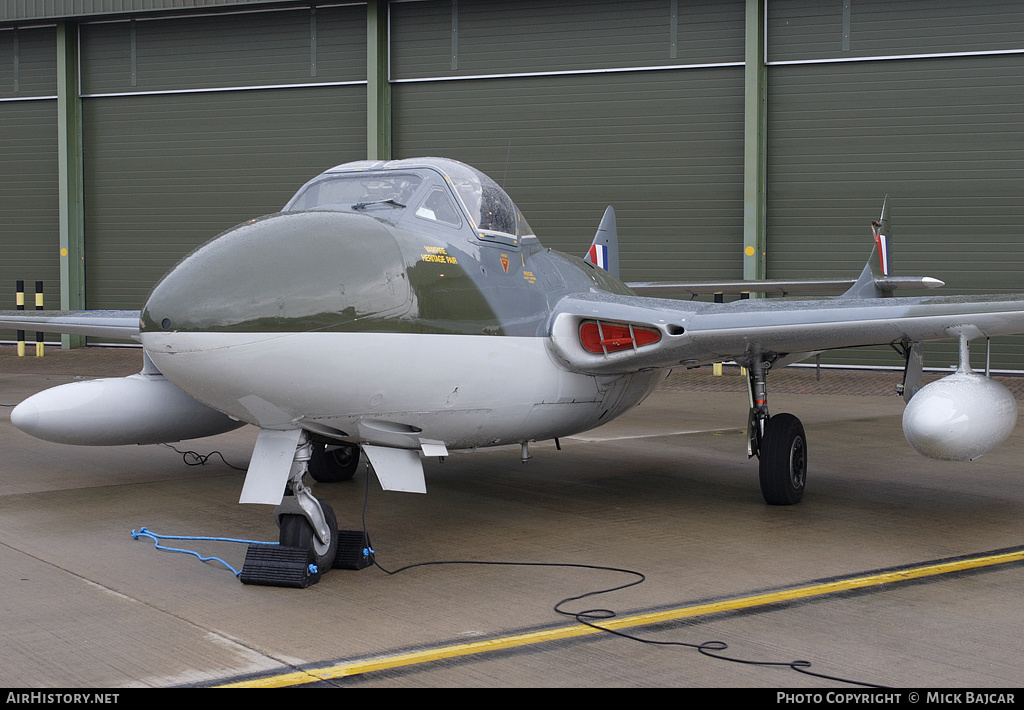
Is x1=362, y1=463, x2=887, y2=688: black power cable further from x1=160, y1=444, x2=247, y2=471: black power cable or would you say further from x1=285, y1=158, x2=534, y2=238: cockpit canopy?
x1=160, y1=444, x2=247, y2=471: black power cable

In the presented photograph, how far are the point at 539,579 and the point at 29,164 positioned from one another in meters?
22.3

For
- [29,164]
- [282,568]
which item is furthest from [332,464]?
[29,164]

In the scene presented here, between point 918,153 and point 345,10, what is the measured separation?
11722 mm

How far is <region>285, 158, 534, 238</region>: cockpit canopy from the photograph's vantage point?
669 cm

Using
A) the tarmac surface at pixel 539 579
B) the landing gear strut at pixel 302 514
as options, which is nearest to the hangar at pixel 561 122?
the tarmac surface at pixel 539 579

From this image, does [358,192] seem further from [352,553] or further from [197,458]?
[197,458]

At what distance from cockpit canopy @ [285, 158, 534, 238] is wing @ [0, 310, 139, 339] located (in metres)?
2.89

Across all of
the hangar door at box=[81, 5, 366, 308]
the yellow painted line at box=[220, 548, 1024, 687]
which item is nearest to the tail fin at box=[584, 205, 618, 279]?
the yellow painted line at box=[220, 548, 1024, 687]

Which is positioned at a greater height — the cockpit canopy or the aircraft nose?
the cockpit canopy

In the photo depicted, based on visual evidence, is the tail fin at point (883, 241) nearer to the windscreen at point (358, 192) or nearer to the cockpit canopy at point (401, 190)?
the cockpit canopy at point (401, 190)

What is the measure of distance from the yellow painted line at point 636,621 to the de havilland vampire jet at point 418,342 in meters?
0.78

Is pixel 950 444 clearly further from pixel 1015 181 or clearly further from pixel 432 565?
pixel 1015 181

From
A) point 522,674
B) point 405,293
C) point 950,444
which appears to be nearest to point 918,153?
point 950,444

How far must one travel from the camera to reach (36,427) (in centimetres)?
811
